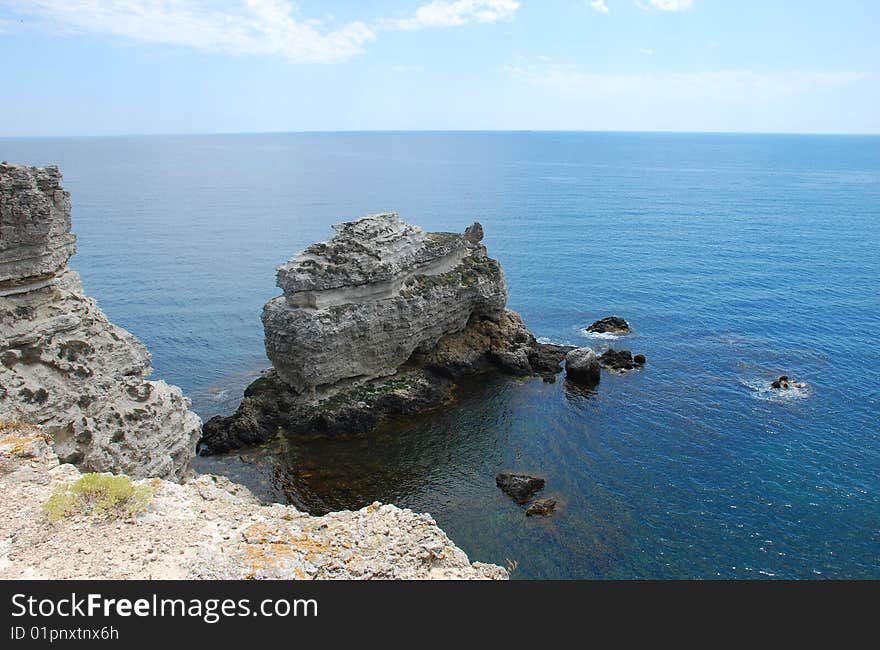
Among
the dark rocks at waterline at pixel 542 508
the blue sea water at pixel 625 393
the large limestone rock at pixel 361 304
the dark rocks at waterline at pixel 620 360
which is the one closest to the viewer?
the blue sea water at pixel 625 393

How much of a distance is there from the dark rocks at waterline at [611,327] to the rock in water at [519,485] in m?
29.0

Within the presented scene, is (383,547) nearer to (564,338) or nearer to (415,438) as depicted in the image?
(415,438)

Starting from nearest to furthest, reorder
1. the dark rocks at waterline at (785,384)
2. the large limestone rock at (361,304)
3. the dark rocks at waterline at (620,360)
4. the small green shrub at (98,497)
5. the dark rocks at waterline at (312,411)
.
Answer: the small green shrub at (98,497) → the dark rocks at waterline at (312,411) → the large limestone rock at (361,304) → the dark rocks at waterline at (785,384) → the dark rocks at waterline at (620,360)

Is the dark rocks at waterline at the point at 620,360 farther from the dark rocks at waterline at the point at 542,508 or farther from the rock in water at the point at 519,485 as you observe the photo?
the dark rocks at waterline at the point at 542,508

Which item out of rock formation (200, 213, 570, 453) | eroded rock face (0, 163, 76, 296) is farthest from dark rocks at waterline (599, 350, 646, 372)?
eroded rock face (0, 163, 76, 296)

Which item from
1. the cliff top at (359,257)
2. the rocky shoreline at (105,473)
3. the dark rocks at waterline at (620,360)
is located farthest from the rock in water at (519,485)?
the dark rocks at waterline at (620,360)

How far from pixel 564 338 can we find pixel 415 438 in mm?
23808

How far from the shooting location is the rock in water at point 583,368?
52.8m

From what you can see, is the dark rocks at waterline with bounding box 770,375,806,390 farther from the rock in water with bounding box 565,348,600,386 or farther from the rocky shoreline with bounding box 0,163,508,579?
the rocky shoreline with bounding box 0,163,508,579

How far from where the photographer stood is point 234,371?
2199 inches

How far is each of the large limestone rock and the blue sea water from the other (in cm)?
565

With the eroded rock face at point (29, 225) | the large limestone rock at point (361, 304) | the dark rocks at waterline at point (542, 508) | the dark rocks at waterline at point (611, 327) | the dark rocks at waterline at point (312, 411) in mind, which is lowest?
the dark rocks at waterline at point (542, 508)

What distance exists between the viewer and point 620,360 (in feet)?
184

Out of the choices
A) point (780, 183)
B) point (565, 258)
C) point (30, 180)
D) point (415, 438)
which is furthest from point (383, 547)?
point (780, 183)
